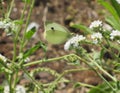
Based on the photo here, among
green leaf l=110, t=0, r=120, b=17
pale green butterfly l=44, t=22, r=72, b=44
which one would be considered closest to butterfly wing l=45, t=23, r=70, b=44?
pale green butterfly l=44, t=22, r=72, b=44

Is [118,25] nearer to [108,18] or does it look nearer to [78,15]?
[108,18]

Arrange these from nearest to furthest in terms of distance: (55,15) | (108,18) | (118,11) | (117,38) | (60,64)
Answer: (117,38) → (118,11) → (108,18) → (60,64) → (55,15)

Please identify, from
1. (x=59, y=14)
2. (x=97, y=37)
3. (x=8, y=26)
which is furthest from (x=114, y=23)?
(x=59, y=14)

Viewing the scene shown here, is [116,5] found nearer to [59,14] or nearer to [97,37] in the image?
[97,37]

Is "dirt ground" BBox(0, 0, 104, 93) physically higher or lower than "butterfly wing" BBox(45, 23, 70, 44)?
lower

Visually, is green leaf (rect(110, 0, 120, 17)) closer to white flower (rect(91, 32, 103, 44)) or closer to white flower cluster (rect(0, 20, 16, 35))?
white flower (rect(91, 32, 103, 44))

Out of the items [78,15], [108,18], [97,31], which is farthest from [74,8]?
[97,31]
